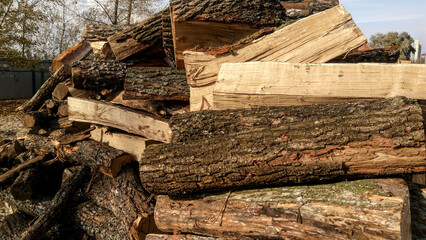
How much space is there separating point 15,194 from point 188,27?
3.45 metres

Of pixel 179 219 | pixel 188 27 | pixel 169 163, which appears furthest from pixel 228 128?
pixel 188 27

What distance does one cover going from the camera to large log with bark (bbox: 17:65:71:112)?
6.91m

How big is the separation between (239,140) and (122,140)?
2378 mm

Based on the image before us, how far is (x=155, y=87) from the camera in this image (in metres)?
4.17

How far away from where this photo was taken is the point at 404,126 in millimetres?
2324

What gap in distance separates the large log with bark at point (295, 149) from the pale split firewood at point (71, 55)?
16.1 feet

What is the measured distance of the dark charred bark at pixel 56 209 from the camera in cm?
416

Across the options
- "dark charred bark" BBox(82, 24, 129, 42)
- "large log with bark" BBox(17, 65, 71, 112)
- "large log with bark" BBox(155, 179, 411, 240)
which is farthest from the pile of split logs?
"large log with bark" BBox(17, 65, 71, 112)

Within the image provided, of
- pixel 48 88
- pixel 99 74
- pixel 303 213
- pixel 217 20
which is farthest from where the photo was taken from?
pixel 48 88

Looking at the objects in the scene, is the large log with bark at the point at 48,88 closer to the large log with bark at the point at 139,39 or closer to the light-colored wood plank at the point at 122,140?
the large log with bark at the point at 139,39

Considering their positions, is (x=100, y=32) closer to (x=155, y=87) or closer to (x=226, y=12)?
(x=155, y=87)

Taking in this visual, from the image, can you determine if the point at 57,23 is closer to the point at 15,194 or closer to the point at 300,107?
the point at 15,194

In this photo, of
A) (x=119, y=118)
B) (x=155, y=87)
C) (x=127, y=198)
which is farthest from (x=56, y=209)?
(x=155, y=87)

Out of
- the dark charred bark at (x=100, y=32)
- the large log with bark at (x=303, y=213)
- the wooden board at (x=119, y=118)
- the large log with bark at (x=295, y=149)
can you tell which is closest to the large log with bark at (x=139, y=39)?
the wooden board at (x=119, y=118)
